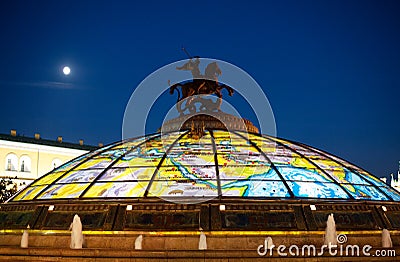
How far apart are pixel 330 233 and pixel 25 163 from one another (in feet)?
148

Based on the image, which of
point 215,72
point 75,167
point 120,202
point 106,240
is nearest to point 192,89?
point 215,72

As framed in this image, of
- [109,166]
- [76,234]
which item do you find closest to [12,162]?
[109,166]

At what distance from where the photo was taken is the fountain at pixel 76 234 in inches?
495

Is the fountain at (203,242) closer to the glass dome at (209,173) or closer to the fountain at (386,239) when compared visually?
the glass dome at (209,173)

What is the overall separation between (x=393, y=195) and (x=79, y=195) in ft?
30.8

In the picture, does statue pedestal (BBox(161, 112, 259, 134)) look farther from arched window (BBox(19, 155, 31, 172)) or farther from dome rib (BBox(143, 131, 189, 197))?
arched window (BBox(19, 155, 31, 172))

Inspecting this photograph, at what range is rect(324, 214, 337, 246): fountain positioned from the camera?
42.1 ft

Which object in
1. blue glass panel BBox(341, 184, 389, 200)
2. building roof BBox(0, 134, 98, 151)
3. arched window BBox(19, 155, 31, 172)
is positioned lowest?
blue glass panel BBox(341, 184, 389, 200)

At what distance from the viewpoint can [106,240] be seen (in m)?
13.0

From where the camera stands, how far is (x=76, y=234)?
12656 millimetres

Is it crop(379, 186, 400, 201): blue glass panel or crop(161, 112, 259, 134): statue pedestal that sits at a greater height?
crop(161, 112, 259, 134): statue pedestal

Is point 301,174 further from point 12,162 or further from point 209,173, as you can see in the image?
point 12,162

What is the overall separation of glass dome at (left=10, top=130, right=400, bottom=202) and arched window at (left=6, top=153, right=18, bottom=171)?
121 ft

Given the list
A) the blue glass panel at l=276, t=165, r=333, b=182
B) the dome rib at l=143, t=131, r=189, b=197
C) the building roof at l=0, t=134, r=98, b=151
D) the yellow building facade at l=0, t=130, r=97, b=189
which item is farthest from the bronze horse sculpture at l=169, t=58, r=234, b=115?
the building roof at l=0, t=134, r=98, b=151
